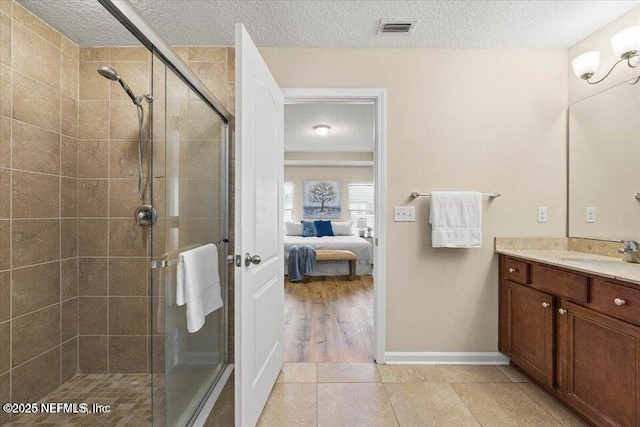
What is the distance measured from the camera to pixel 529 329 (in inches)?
77.8

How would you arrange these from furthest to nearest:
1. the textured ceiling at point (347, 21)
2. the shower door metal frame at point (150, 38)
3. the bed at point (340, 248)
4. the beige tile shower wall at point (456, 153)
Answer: the bed at point (340, 248), the beige tile shower wall at point (456, 153), the textured ceiling at point (347, 21), the shower door metal frame at point (150, 38)

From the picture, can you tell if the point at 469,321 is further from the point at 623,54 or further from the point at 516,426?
the point at 623,54

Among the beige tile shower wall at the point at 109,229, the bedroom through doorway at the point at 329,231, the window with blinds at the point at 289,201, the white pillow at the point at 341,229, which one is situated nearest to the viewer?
the beige tile shower wall at the point at 109,229

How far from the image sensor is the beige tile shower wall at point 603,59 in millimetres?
1882

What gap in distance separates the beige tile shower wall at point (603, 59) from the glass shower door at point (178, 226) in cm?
253

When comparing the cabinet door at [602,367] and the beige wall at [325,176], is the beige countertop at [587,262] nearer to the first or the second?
the cabinet door at [602,367]

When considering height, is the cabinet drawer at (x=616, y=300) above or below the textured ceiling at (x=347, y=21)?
below

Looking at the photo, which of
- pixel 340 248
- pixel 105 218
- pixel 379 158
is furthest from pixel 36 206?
pixel 340 248

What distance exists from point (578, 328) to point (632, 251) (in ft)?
1.86

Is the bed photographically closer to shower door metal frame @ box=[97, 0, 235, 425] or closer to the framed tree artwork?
the framed tree artwork

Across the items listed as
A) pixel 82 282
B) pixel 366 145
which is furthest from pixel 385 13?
pixel 366 145

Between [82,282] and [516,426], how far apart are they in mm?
2683

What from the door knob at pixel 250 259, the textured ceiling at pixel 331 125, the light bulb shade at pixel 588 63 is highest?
the textured ceiling at pixel 331 125

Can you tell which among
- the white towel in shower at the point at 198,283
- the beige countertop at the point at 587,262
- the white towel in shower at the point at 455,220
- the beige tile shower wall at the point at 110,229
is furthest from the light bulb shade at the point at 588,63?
the beige tile shower wall at the point at 110,229
